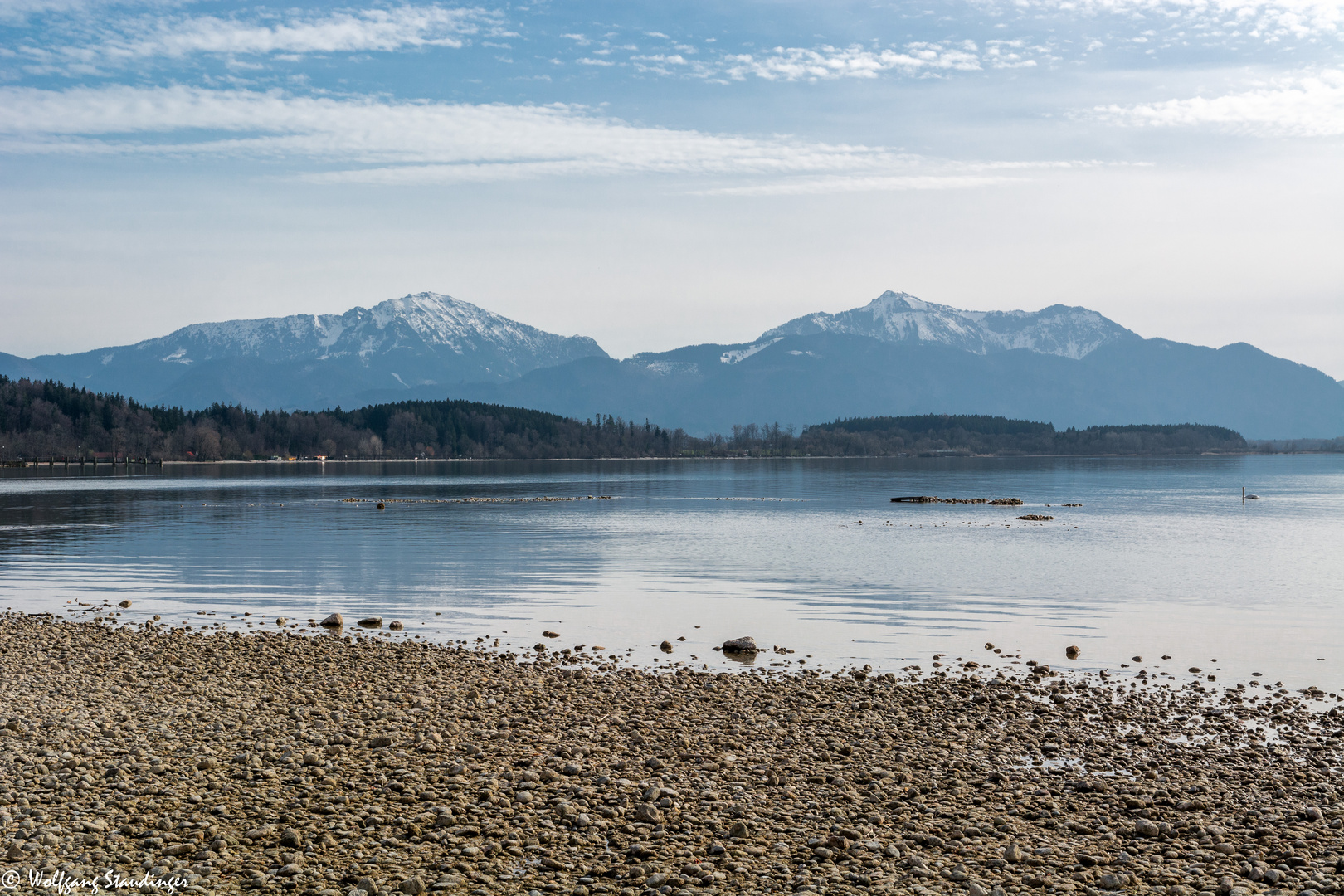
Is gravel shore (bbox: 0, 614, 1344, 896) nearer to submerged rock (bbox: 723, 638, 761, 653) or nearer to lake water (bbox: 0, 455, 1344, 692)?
submerged rock (bbox: 723, 638, 761, 653)

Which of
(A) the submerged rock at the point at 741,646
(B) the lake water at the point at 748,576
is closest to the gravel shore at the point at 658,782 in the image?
(A) the submerged rock at the point at 741,646

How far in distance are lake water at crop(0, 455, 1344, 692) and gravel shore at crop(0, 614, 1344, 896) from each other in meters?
5.57

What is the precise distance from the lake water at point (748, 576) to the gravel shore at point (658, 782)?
5.57 meters

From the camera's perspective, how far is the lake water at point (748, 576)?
29.4m

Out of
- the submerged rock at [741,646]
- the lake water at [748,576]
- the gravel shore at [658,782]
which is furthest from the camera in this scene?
the lake water at [748,576]

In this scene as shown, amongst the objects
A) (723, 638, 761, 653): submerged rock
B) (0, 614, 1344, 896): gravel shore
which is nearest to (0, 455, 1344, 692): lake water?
(723, 638, 761, 653): submerged rock

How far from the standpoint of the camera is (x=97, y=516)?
81.5m

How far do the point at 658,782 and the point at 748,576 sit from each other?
31.3m

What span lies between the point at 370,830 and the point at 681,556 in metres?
42.3

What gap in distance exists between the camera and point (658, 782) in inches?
583

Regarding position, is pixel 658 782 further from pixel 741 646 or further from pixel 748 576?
pixel 748 576

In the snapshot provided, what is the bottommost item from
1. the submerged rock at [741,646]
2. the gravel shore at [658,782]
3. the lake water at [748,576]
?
the lake water at [748,576]

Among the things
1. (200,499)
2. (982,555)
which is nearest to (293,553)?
(982,555)

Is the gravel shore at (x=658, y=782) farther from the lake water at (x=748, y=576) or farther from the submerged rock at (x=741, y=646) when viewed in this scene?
the lake water at (x=748, y=576)
